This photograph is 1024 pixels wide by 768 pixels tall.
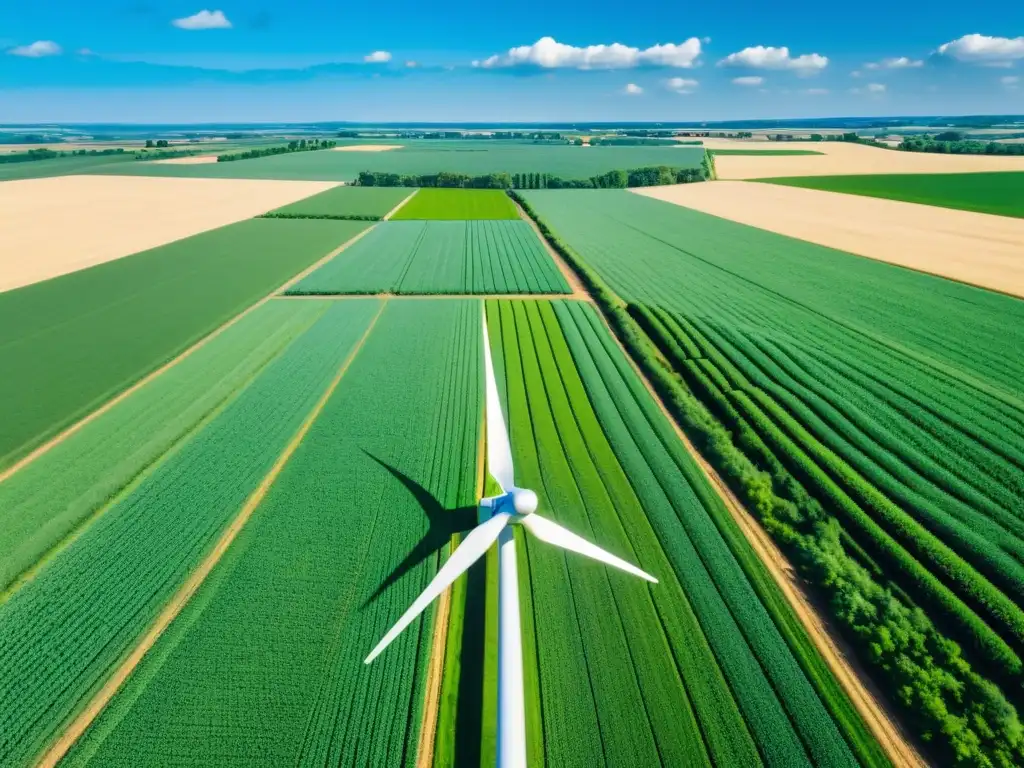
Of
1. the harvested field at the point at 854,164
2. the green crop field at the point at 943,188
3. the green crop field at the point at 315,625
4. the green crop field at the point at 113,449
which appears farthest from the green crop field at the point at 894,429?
the harvested field at the point at 854,164

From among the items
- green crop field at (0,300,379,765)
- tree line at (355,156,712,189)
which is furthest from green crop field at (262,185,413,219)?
green crop field at (0,300,379,765)

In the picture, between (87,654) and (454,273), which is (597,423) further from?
(454,273)

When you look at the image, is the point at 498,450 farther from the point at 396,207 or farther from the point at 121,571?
the point at 396,207

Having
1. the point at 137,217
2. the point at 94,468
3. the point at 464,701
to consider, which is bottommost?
the point at 464,701

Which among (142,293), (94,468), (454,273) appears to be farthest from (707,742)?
(142,293)

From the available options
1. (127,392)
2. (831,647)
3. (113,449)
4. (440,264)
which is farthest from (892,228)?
(113,449)

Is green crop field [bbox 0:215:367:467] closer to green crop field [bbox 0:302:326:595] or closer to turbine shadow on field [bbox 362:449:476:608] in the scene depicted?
green crop field [bbox 0:302:326:595]
